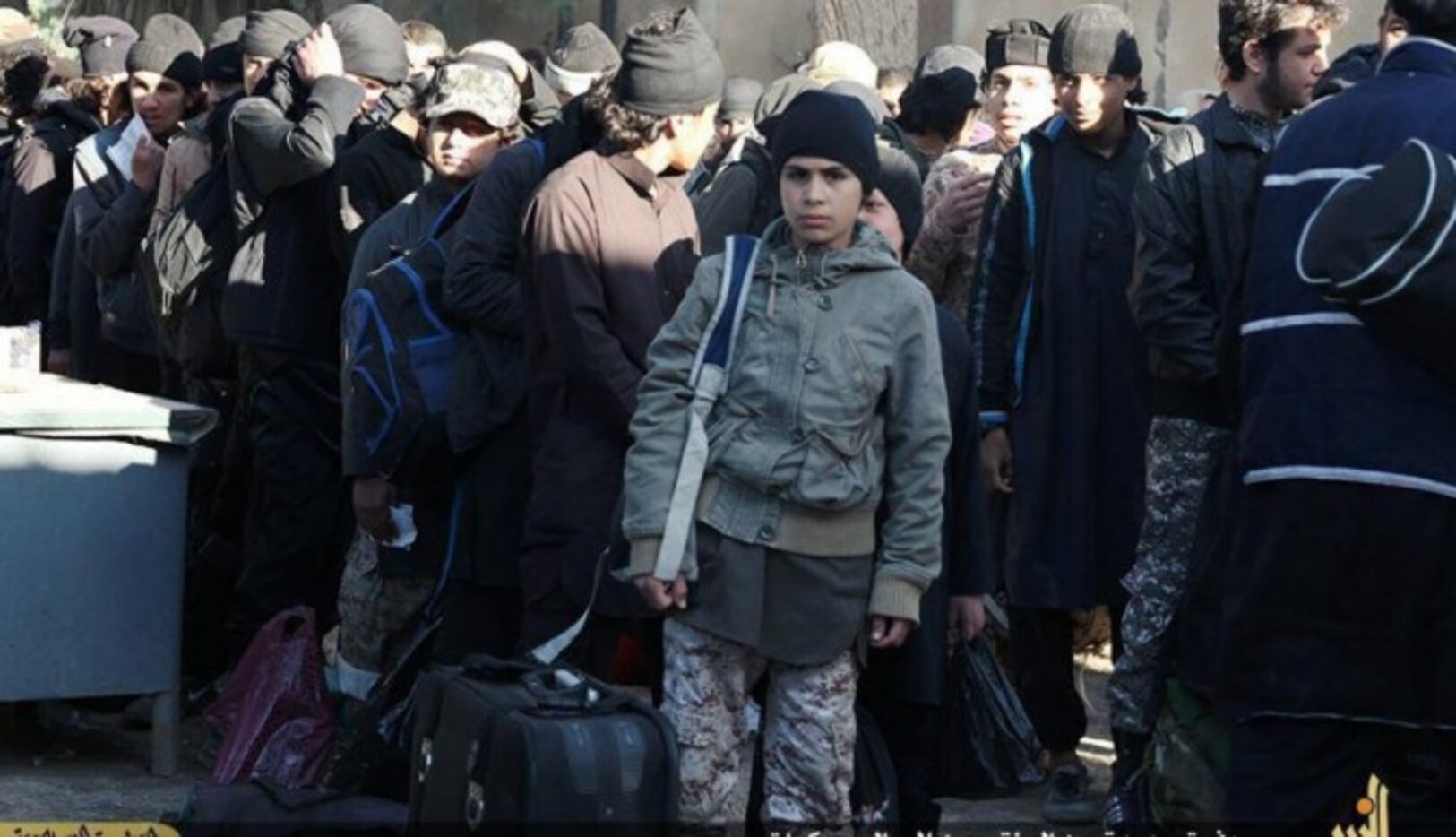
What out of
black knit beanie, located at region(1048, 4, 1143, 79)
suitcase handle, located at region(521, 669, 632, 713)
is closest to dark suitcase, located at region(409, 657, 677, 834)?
suitcase handle, located at region(521, 669, 632, 713)

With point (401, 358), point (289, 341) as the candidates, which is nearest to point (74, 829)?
point (401, 358)

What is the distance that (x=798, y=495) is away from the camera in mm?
5840

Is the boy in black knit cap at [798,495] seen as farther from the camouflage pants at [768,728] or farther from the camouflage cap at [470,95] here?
the camouflage cap at [470,95]

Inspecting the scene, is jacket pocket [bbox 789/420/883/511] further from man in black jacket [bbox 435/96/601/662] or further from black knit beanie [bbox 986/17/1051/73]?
black knit beanie [bbox 986/17/1051/73]

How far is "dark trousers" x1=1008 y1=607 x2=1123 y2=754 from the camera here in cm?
776

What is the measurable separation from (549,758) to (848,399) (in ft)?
3.43

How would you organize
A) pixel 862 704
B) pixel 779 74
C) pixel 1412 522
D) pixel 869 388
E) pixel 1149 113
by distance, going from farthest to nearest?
pixel 779 74
pixel 1149 113
pixel 862 704
pixel 869 388
pixel 1412 522

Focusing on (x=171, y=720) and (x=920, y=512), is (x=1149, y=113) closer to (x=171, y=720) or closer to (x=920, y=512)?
(x=920, y=512)

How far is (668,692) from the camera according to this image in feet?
19.6

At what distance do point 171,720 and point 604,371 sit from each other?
2.33 meters

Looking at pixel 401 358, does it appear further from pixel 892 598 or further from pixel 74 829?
pixel 892 598

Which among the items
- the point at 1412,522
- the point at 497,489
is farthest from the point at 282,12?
the point at 1412,522

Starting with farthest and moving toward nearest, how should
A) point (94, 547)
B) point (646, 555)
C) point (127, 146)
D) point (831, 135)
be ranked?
point (127, 146) < point (94, 547) < point (831, 135) < point (646, 555)

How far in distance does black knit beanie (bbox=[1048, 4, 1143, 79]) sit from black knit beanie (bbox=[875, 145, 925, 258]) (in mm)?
1063
